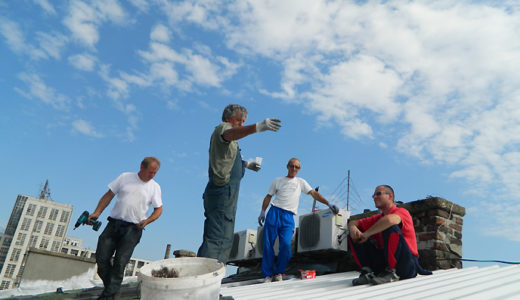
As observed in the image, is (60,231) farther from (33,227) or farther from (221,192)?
(221,192)

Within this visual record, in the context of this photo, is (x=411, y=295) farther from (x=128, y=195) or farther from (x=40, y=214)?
(x=40, y=214)

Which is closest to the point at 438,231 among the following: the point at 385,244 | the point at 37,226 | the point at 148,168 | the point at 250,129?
the point at 385,244

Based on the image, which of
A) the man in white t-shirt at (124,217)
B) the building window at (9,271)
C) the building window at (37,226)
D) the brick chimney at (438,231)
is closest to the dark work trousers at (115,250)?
the man in white t-shirt at (124,217)

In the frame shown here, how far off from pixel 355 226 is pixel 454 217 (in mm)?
2109

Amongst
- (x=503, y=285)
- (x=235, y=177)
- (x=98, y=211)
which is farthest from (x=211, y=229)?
(x=503, y=285)

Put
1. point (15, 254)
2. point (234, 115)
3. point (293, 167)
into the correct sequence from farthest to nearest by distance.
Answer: point (15, 254) < point (293, 167) < point (234, 115)

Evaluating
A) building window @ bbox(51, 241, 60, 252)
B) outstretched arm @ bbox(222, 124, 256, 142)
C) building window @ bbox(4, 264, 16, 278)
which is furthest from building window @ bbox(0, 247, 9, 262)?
outstretched arm @ bbox(222, 124, 256, 142)

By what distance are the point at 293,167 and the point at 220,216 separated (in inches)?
81.4

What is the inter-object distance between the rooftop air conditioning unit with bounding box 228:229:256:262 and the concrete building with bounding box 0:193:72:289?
79095 mm

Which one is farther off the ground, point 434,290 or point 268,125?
point 268,125

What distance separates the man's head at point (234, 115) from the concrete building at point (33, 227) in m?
83.0

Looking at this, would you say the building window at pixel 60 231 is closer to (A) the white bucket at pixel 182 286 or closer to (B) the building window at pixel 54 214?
(B) the building window at pixel 54 214

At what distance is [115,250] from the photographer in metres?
2.81

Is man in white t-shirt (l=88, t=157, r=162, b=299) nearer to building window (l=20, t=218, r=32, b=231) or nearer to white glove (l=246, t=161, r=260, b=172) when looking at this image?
white glove (l=246, t=161, r=260, b=172)
